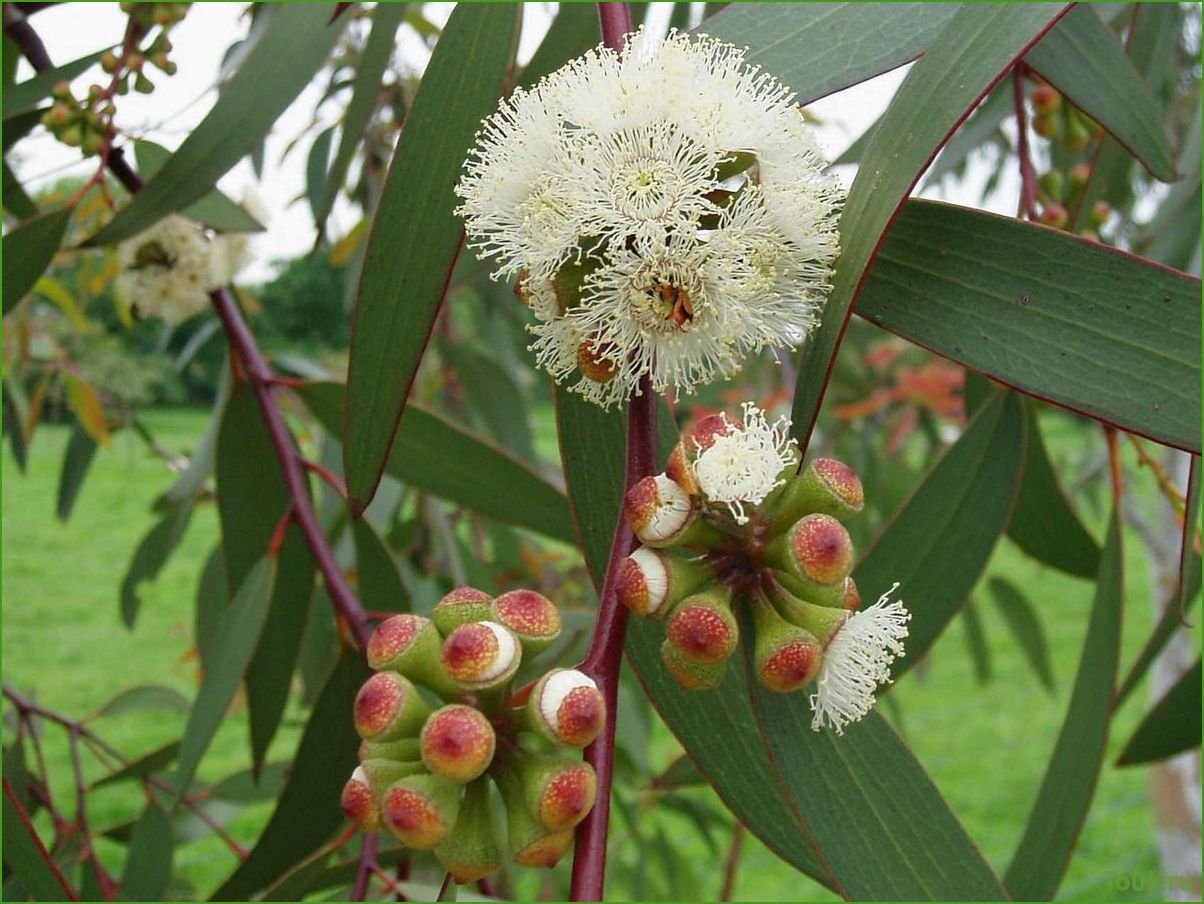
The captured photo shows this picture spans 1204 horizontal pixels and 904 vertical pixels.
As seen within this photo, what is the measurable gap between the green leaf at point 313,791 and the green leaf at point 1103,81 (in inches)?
28.6

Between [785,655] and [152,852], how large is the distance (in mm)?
1016

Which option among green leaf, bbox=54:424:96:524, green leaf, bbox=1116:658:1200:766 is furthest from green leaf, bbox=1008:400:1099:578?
green leaf, bbox=54:424:96:524

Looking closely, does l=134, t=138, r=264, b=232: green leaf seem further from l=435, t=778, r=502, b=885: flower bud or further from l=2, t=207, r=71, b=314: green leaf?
l=435, t=778, r=502, b=885: flower bud

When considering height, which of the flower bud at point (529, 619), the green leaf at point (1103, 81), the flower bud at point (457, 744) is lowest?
the flower bud at point (457, 744)

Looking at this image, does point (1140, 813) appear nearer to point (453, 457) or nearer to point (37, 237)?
point (453, 457)

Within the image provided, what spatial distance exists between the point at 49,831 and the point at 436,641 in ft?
5.51

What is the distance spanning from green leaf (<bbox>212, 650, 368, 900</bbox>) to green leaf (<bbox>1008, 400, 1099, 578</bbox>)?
2.05 feet

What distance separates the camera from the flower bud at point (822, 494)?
1.62ft

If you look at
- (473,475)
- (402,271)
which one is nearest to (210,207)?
(473,475)

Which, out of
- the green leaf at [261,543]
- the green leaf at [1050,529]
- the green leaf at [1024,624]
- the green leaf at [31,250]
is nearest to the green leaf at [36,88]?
the green leaf at [31,250]

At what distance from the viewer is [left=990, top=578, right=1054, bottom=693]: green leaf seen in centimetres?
212

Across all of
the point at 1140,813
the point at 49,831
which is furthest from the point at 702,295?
the point at 1140,813

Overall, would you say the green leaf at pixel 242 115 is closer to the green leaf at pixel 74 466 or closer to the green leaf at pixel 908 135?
the green leaf at pixel 908 135

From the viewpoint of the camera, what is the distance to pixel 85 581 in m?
2.99
